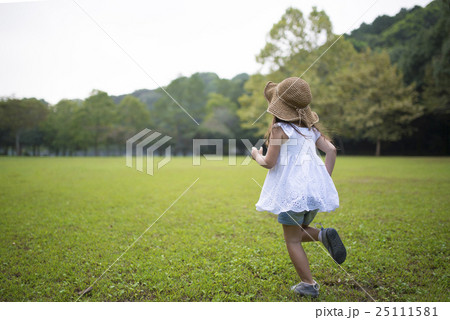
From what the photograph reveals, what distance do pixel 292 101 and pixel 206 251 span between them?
2.05m

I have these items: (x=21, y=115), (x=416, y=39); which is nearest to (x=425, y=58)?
(x=416, y=39)

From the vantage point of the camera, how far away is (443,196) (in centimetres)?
637

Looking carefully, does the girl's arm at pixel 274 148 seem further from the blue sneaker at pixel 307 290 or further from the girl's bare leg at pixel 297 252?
the blue sneaker at pixel 307 290

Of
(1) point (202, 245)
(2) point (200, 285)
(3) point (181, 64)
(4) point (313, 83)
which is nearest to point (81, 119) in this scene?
(3) point (181, 64)

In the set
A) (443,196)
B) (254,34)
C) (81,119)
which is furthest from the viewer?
(81,119)

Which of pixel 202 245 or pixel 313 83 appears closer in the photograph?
pixel 202 245

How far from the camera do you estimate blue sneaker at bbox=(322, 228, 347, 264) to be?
215 centimetres

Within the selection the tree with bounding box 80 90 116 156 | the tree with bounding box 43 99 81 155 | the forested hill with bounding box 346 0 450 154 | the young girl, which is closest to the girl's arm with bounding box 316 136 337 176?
the young girl

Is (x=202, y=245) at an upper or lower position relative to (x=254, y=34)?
lower

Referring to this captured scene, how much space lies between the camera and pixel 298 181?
2.12 m

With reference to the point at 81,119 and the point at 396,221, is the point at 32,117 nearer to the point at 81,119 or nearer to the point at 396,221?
the point at 81,119

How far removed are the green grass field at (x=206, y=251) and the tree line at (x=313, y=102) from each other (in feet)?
5.10
